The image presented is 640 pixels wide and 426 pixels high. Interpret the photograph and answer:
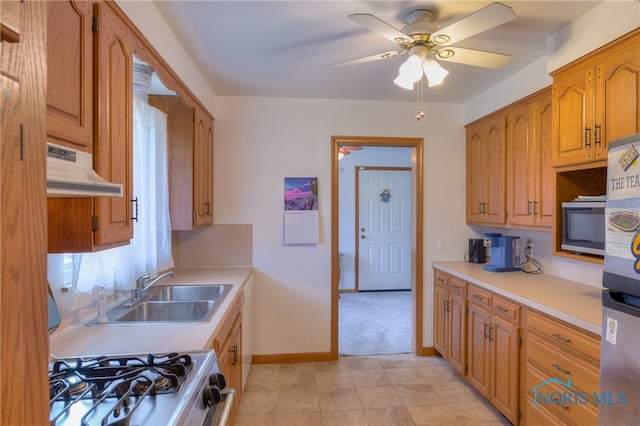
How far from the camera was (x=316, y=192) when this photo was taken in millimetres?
3027

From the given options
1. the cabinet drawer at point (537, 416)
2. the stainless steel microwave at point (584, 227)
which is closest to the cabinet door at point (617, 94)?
the stainless steel microwave at point (584, 227)

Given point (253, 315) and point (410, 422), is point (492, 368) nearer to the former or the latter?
point (410, 422)

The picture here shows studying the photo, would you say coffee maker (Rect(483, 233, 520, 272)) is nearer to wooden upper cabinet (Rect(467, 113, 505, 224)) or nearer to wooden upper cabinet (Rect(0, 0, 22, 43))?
wooden upper cabinet (Rect(467, 113, 505, 224))

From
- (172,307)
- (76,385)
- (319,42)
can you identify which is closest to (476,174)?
(319,42)

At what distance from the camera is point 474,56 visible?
5.71ft

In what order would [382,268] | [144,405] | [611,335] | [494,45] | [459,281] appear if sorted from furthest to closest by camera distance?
[382,268], [459,281], [494,45], [611,335], [144,405]

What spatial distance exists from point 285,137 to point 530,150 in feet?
6.52

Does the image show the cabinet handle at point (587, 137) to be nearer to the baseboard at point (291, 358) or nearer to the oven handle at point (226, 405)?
the oven handle at point (226, 405)

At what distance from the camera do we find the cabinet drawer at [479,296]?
2279 mm

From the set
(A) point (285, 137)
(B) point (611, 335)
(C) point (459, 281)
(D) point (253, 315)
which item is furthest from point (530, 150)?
(D) point (253, 315)

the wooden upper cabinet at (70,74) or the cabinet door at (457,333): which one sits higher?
the wooden upper cabinet at (70,74)

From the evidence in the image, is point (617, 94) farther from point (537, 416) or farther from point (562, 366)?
point (537, 416)

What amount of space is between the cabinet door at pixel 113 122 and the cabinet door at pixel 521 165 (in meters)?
2.53

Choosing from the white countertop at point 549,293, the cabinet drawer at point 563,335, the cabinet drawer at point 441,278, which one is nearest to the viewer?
the cabinet drawer at point 563,335
